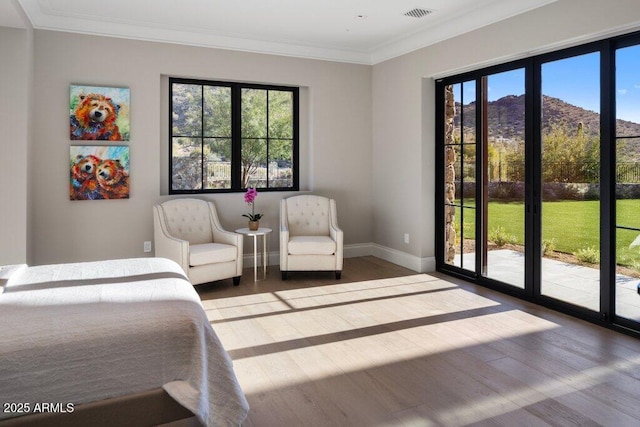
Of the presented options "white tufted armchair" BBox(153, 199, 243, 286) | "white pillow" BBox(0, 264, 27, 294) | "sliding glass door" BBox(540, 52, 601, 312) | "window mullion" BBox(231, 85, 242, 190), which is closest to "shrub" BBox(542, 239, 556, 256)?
"sliding glass door" BBox(540, 52, 601, 312)

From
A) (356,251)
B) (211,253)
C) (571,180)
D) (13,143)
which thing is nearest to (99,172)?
(13,143)

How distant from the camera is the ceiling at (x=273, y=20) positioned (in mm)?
4539

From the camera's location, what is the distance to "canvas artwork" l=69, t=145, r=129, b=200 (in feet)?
16.5

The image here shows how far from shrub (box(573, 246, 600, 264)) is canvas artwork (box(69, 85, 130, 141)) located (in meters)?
4.74

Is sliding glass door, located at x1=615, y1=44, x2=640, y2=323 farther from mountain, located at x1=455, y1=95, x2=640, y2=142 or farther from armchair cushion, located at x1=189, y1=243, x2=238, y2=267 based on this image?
armchair cushion, located at x1=189, y1=243, x2=238, y2=267

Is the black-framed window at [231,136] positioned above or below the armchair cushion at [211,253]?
above

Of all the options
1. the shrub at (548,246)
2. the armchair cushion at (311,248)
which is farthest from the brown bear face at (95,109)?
the shrub at (548,246)

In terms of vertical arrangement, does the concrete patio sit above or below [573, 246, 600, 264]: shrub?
below

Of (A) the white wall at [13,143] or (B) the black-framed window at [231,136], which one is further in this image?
(B) the black-framed window at [231,136]

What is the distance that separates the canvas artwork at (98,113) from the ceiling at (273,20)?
639mm

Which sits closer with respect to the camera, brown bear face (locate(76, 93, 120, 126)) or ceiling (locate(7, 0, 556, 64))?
ceiling (locate(7, 0, 556, 64))

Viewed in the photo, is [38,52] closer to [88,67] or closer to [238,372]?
[88,67]

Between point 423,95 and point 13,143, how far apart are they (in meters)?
4.37

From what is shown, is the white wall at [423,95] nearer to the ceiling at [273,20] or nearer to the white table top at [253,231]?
the ceiling at [273,20]
